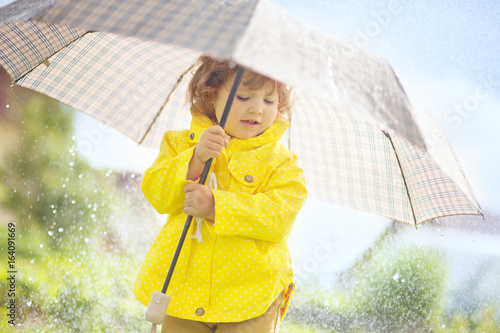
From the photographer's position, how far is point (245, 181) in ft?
4.72

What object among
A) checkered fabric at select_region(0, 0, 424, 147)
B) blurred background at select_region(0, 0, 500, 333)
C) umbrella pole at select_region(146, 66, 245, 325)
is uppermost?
checkered fabric at select_region(0, 0, 424, 147)

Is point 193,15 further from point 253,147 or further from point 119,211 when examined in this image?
point 119,211

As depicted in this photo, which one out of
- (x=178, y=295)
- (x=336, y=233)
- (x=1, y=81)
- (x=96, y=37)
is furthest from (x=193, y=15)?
(x=336, y=233)

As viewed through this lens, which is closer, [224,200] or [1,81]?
[224,200]

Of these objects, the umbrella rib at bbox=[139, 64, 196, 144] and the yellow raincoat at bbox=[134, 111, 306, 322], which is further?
the umbrella rib at bbox=[139, 64, 196, 144]

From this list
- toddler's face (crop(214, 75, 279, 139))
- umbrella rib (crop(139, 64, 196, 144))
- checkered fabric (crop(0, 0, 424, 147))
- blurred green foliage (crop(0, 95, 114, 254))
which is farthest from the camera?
blurred green foliage (crop(0, 95, 114, 254))

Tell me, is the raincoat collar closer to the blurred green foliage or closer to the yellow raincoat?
the yellow raincoat

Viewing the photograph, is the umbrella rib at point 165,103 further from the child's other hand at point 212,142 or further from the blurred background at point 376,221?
the blurred background at point 376,221

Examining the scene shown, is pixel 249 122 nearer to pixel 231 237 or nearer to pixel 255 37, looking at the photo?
pixel 231 237

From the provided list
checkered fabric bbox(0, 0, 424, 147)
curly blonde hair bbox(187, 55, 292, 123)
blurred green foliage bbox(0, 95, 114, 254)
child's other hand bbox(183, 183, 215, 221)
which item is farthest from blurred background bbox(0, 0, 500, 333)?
checkered fabric bbox(0, 0, 424, 147)

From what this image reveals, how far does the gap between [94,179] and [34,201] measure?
1.10ft

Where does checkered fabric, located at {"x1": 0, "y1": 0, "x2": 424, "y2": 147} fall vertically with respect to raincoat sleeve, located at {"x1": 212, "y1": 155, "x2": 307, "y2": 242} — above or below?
above

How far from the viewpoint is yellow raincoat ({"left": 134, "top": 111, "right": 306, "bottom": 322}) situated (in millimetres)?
1357

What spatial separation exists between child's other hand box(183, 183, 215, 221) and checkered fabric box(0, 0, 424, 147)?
45cm
